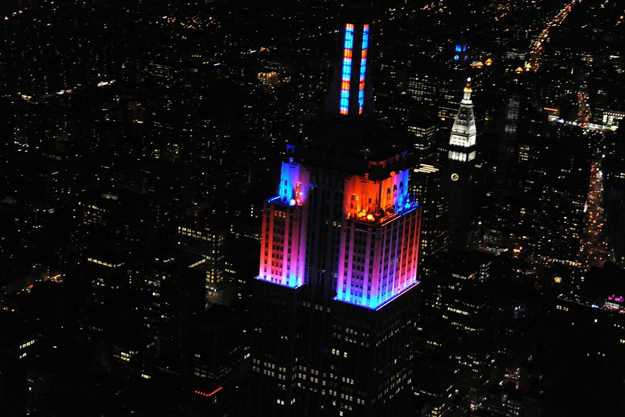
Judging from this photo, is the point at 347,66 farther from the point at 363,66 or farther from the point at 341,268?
the point at 341,268

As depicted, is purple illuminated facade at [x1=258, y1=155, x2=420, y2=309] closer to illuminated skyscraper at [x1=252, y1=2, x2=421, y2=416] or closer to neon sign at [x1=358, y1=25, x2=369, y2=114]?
illuminated skyscraper at [x1=252, y1=2, x2=421, y2=416]

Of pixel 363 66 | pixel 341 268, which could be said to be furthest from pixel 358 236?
pixel 363 66

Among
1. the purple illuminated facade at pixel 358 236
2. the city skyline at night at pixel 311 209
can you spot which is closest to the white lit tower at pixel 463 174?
the city skyline at night at pixel 311 209

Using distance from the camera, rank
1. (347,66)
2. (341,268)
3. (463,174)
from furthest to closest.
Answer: (463,174)
(341,268)
(347,66)

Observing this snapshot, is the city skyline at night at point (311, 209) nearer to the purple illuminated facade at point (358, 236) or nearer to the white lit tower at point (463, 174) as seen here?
the purple illuminated facade at point (358, 236)

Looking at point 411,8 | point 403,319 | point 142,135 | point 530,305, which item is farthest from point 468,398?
point 411,8
